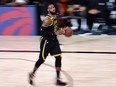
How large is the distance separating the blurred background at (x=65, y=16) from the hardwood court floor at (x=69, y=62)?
0.44 m

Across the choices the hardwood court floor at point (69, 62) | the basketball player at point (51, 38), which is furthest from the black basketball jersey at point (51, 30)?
the hardwood court floor at point (69, 62)

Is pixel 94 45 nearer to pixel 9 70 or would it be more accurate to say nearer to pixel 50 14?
pixel 9 70

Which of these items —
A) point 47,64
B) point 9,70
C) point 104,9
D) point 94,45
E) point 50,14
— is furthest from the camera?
point 104,9

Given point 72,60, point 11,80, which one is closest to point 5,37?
point 72,60

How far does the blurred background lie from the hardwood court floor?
437mm

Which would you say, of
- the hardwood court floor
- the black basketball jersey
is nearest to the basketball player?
the black basketball jersey

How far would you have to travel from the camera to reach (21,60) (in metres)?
10.4

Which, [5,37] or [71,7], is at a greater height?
[71,7]

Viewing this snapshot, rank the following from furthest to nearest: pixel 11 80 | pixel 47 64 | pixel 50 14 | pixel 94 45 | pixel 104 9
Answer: pixel 104 9, pixel 94 45, pixel 47 64, pixel 11 80, pixel 50 14

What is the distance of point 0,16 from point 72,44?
315 cm

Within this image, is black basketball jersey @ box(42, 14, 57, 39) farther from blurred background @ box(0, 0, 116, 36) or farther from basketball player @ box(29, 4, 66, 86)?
blurred background @ box(0, 0, 116, 36)

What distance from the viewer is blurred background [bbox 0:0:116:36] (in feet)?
46.8

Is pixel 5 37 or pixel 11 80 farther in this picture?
pixel 5 37

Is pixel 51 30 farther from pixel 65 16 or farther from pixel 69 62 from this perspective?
pixel 65 16
